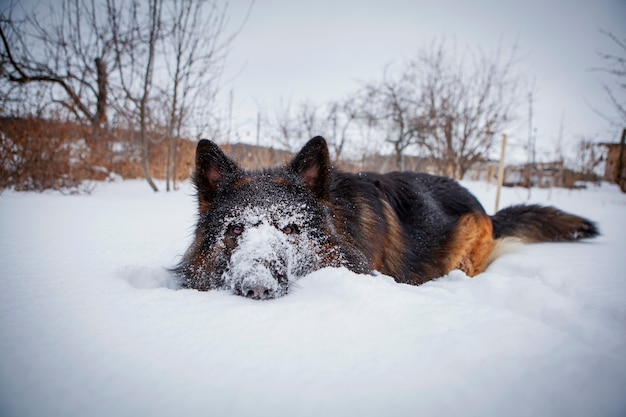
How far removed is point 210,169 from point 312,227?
0.97 metres

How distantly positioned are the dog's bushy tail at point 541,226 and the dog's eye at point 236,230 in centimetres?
369

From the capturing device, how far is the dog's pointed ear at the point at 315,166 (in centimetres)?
225

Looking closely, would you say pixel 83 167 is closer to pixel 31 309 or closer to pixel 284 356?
pixel 31 309

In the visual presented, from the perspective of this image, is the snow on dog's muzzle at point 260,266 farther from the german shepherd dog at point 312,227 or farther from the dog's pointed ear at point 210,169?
the dog's pointed ear at point 210,169

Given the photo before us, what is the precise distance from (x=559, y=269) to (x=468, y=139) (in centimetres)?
1178

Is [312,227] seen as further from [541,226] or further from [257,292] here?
[541,226]

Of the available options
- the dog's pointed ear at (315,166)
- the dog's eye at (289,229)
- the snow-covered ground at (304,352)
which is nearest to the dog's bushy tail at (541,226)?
the snow-covered ground at (304,352)

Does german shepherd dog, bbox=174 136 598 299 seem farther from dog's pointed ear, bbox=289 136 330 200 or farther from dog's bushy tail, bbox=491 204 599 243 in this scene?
dog's bushy tail, bbox=491 204 599 243

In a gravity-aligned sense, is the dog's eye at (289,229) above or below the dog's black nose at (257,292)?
above

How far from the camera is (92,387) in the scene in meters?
0.80

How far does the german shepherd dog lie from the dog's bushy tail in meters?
0.92

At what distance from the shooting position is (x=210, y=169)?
2322 millimetres

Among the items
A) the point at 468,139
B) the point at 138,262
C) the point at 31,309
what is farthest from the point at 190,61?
the point at 468,139

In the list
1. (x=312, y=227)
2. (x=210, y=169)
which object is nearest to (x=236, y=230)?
(x=312, y=227)
